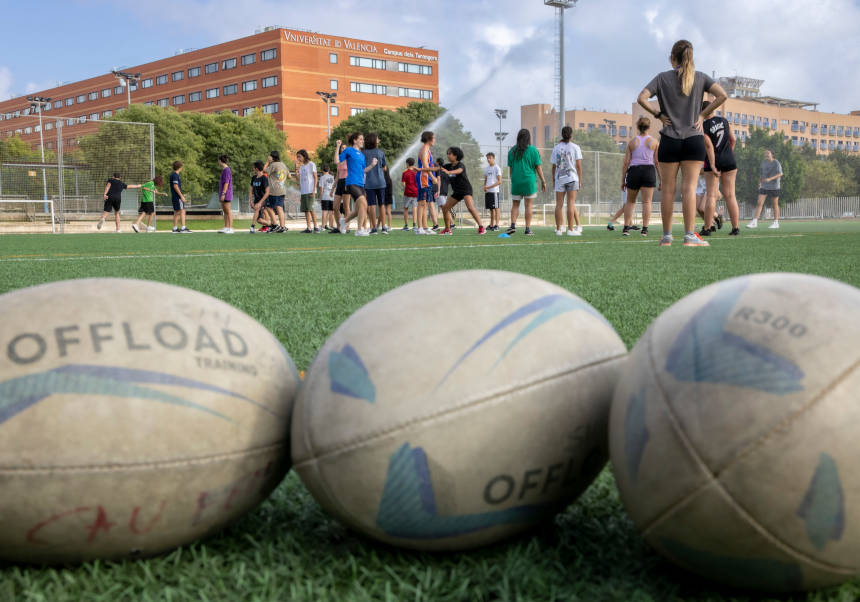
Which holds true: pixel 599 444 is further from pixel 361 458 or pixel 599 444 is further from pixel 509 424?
pixel 361 458

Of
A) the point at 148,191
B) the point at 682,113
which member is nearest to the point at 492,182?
the point at 682,113

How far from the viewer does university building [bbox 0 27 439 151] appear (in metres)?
81.4

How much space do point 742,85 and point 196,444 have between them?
14431 centimetres

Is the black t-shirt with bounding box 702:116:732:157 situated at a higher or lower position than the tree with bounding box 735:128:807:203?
lower

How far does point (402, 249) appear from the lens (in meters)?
10.5

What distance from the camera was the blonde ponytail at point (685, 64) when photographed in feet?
27.2

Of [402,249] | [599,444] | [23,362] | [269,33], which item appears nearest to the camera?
[23,362]

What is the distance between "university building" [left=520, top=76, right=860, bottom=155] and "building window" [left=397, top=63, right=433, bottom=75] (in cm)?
2057

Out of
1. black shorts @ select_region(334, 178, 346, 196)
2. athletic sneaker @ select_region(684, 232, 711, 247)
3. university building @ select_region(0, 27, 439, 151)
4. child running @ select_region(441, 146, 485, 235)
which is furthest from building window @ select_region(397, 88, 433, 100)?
athletic sneaker @ select_region(684, 232, 711, 247)

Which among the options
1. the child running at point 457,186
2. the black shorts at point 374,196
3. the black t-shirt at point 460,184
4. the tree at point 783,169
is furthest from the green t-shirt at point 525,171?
the tree at point 783,169

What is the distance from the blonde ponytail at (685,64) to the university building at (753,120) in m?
98.2

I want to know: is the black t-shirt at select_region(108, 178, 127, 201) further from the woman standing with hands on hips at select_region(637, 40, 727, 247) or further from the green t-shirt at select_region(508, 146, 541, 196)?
the woman standing with hands on hips at select_region(637, 40, 727, 247)

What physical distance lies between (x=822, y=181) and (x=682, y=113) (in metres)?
86.4

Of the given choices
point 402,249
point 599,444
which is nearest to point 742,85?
point 402,249
